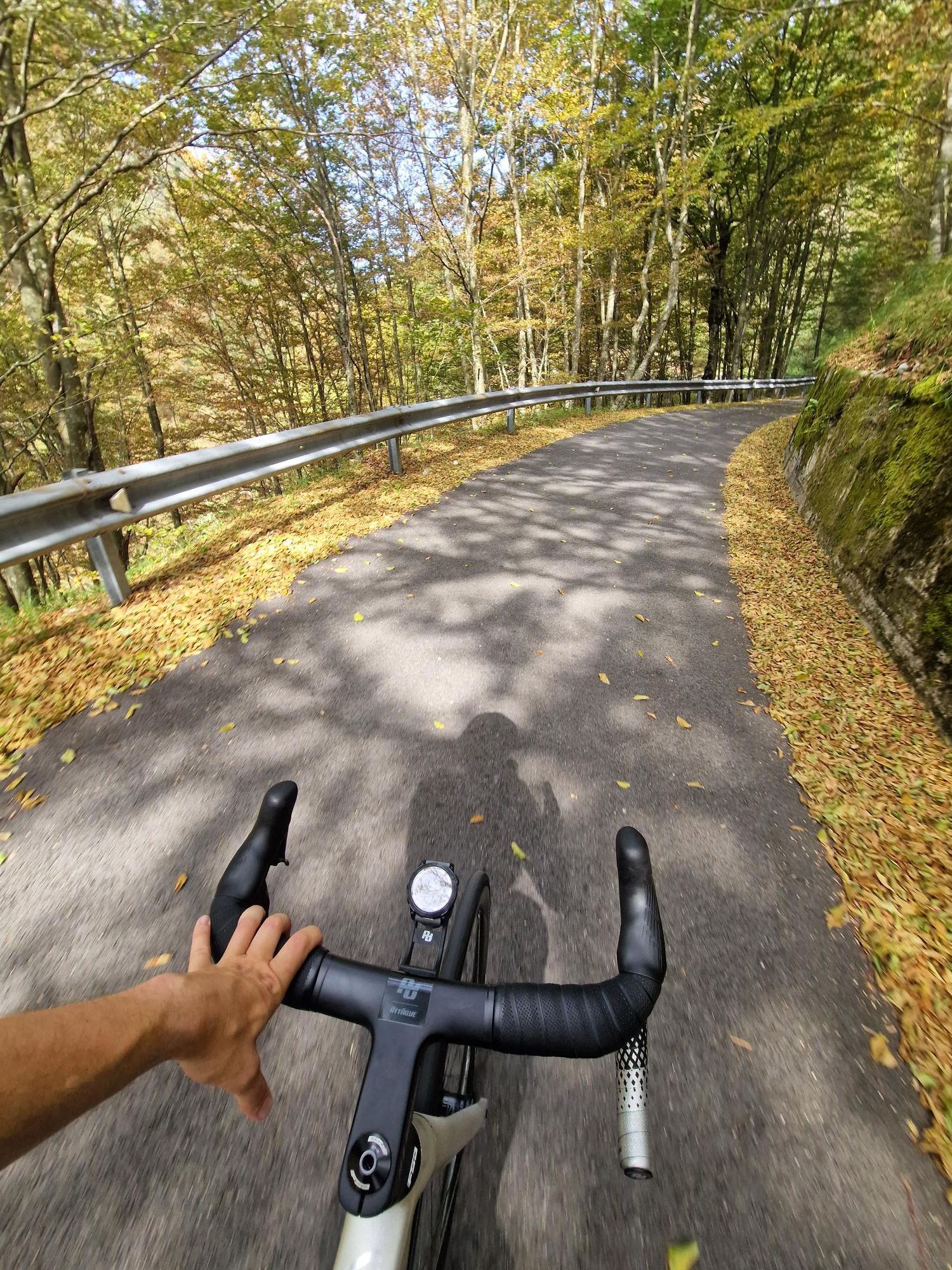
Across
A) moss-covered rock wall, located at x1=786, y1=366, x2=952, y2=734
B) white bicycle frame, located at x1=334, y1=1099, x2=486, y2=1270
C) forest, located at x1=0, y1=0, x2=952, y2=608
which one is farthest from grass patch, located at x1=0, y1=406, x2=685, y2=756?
moss-covered rock wall, located at x1=786, y1=366, x2=952, y2=734

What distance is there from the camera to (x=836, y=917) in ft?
6.52

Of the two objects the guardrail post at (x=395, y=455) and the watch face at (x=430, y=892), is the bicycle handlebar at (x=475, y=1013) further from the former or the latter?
the guardrail post at (x=395, y=455)

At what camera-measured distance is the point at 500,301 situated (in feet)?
54.3

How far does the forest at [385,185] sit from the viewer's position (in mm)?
6828

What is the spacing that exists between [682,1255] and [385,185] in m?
20.3

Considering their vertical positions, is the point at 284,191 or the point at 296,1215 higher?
the point at 284,191

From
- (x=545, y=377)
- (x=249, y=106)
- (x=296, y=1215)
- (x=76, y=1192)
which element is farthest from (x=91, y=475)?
(x=545, y=377)

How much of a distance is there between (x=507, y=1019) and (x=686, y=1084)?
2.85 feet

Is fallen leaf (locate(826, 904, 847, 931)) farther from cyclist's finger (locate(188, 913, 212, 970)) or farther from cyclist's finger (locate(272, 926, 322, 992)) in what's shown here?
cyclist's finger (locate(188, 913, 212, 970))

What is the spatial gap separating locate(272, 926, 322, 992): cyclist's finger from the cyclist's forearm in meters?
0.22

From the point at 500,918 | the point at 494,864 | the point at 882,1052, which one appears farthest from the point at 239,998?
the point at 882,1052

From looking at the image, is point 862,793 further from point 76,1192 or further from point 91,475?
point 91,475

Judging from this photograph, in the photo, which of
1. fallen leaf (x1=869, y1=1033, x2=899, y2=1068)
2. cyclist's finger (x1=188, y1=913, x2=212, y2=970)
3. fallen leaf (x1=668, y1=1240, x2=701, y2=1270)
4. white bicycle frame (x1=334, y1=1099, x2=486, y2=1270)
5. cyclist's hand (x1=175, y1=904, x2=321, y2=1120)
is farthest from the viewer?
fallen leaf (x1=869, y1=1033, x2=899, y2=1068)

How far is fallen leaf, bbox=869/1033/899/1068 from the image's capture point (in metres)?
1.58
